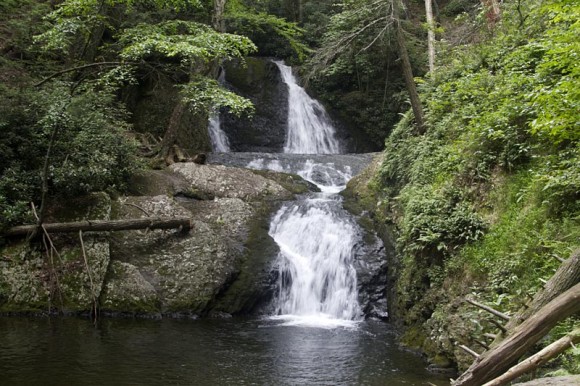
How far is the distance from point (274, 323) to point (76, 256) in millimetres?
5024

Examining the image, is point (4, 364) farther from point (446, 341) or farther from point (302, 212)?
point (302, 212)

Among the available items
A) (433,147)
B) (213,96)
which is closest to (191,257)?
(213,96)

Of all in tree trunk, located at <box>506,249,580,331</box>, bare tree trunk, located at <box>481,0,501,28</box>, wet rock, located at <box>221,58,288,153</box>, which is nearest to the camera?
tree trunk, located at <box>506,249,580,331</box>

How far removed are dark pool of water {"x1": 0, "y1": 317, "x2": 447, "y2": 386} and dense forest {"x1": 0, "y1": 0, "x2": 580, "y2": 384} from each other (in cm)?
98

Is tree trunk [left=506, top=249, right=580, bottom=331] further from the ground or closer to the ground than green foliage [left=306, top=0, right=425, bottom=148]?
closer to the ground

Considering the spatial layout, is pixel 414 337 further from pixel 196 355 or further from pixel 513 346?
pixel 513 346

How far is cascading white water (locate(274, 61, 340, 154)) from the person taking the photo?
24.7 metres

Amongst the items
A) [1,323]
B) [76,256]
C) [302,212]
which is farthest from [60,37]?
[302,212]

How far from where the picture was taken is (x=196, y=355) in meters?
8.67

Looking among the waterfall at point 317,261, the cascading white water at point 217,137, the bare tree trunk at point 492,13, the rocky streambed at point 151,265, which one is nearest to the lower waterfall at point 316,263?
the waterfall at point 317,261

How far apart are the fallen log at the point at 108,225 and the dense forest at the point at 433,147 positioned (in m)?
0.32

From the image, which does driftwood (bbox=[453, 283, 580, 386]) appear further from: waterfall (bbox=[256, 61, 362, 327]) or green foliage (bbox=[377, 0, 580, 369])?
waterfall (bbox=[256, 61, 362, 327])

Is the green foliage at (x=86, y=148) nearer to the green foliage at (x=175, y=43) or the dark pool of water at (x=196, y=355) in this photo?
the green foliage at (x=175, y=43)

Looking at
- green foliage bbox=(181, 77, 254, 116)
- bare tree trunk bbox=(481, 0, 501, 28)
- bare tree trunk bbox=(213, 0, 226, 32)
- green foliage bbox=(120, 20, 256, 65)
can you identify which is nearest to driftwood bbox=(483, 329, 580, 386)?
green foliage bbox=(181, 77, 254, 116)
